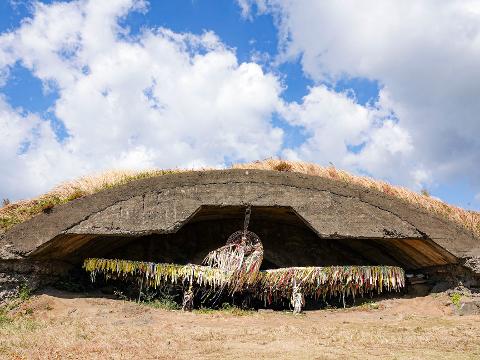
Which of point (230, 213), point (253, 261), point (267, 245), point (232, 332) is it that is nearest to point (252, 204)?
point (253, 261)

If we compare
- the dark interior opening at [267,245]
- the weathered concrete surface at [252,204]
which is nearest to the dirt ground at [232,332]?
the weathered concrete surface at [252,204]

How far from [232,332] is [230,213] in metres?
4.25

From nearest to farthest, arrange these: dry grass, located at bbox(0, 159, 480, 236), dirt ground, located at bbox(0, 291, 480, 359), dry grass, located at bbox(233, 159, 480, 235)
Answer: dirt ground, located at bbox(0, 291, 480, 359)
dry grass, located at bbox(0, 159, 480, 236)
dry grass, located at bbox(233, 159, 480, 235)

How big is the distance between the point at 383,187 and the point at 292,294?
11.3 feet

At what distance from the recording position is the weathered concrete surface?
10656 millimetres

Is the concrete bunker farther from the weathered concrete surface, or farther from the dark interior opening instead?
the dark interior opening

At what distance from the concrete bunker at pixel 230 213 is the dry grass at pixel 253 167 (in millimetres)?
410

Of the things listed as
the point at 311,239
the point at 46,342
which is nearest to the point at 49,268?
the point at 46,342

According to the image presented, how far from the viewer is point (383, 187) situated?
12.3 metres

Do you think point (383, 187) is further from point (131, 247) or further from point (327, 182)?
point (131, 247)

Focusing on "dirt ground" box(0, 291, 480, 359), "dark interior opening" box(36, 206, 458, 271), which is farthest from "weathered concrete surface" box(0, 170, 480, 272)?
"dirt ground" box(0, 291, 480, 359)

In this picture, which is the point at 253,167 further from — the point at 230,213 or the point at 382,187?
the point at 382,187

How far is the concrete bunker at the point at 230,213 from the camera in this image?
10.6 meters

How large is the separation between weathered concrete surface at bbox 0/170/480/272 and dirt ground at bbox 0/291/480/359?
48.6 inches
